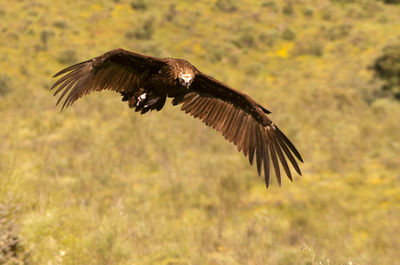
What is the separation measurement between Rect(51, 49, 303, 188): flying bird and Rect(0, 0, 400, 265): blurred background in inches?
55.0

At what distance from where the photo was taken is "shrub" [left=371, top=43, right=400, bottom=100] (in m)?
25.2

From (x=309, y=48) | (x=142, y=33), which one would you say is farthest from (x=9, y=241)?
(x=309, y=48)

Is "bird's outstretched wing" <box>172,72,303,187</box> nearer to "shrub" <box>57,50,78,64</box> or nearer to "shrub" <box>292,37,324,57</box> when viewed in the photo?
"shrub" <box>57,50,78,64</box>

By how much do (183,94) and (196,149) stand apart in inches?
385

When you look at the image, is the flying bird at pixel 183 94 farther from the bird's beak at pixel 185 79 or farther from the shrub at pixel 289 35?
the shrub at pixel 289 35

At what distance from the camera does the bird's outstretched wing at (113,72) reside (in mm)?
5082

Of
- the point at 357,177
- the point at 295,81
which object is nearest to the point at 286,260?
the point at 357,177

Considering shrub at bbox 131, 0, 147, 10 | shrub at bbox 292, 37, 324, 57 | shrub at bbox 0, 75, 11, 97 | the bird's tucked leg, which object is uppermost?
shrub at bbox 131, 0, 147, 10

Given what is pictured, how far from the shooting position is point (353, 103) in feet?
73.2

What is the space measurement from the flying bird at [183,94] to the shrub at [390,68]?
21.2 metres

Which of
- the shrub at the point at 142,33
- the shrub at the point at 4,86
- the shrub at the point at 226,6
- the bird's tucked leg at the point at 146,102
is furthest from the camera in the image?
the shrub at the point at 226,6

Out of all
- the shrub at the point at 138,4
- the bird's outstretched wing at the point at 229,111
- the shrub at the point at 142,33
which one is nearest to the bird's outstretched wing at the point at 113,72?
the bird's outstretched wing at the point at 229,111

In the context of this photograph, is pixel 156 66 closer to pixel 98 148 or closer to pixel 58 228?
pixel 58 228

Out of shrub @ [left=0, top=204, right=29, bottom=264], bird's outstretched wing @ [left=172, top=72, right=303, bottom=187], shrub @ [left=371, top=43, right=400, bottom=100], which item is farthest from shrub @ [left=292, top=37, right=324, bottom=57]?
shrub @ [left=0, top=204, right=29, bottom=264]
